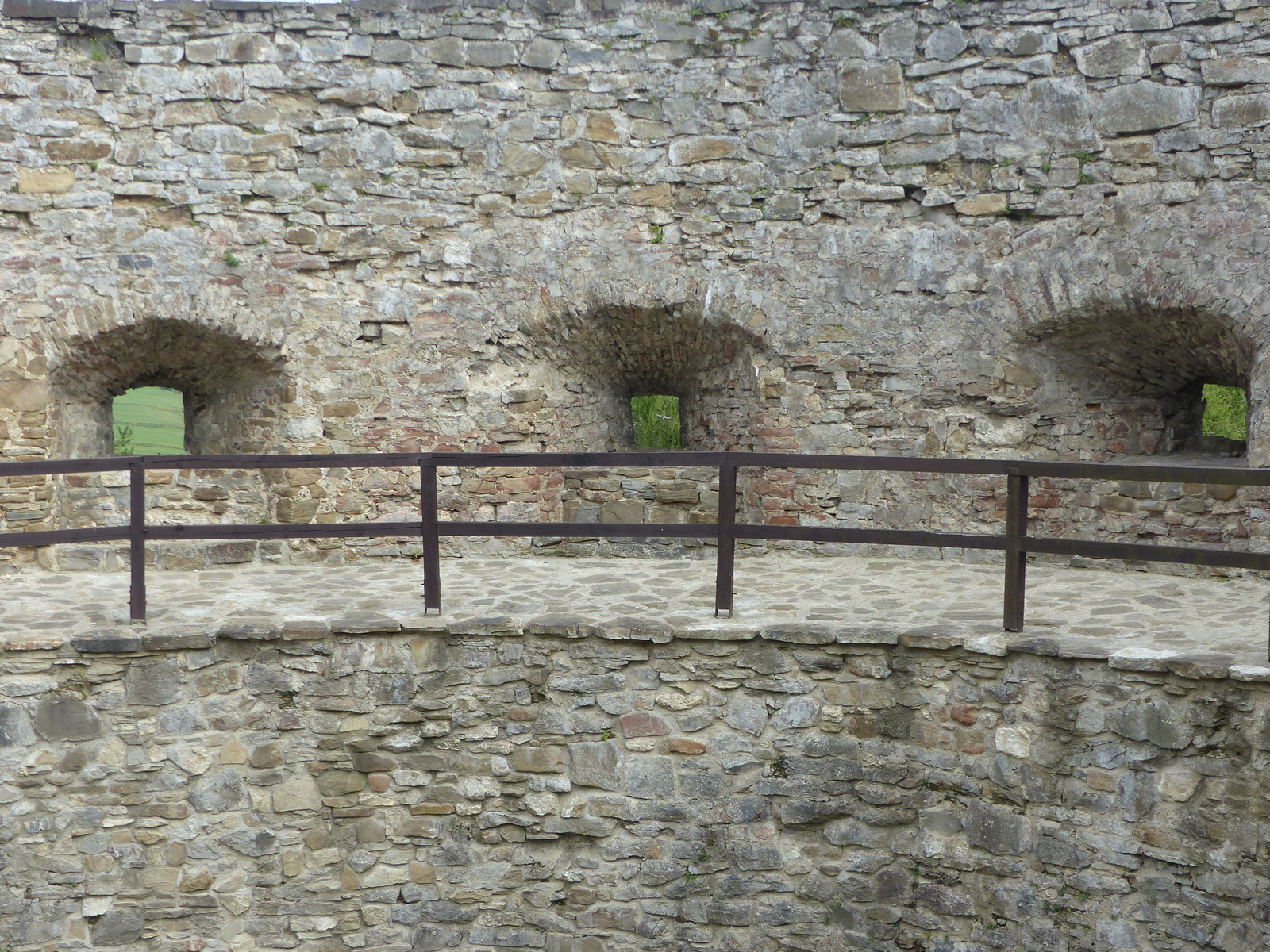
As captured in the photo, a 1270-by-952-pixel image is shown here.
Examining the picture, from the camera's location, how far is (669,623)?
4234mm

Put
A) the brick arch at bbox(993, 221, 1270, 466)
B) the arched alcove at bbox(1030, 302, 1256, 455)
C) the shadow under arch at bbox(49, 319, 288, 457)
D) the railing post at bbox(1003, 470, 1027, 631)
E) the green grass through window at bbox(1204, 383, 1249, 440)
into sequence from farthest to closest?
the green grass through window at bbox(1204, 383, 1249, 440)
the shadow under arch at bbox(49, 319, 288, 457)
the arched alcove at bbox(1030, 302, 1256, 455)
the brick arch at bbox(993, 221, 1270, 466)
the railing post at bbox(1003, 470, 1027, 631)

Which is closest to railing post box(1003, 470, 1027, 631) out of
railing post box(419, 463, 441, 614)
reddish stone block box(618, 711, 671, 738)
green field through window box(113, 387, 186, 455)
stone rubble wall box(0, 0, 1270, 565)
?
reddish stone block box(618, 711, 671, 738)

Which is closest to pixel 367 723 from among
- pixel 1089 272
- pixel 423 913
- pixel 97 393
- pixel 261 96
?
pixel 423 913

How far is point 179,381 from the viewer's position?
21.4 feet

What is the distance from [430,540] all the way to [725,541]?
1227 millimetres

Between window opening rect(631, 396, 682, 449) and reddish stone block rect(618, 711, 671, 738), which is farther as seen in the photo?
window opening rect(631, 396, 682, 449)

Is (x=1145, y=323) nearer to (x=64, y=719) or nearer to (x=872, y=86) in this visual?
(x=872, y=86)

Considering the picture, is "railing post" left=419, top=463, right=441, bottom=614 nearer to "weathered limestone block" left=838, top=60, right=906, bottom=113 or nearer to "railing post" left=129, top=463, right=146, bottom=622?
"railing post" left=129, top=463, right=146, bottom=622

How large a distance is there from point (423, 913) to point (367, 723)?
32.1 inches

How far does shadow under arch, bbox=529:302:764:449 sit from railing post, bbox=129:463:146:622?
2.49 metres

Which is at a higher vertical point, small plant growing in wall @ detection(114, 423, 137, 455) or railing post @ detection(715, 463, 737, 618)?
small plant growing in wall @ detection(114, 423, 137, 455)

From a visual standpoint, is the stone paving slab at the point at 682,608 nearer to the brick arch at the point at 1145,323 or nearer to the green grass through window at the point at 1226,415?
the brick arch at the point at 1145,323

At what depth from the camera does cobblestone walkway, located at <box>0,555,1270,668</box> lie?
13.4 ft

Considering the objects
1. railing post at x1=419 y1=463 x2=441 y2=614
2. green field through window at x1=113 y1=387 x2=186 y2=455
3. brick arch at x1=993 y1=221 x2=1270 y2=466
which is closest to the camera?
railing post at x1=419 y1=463 x2=441 y2=614
